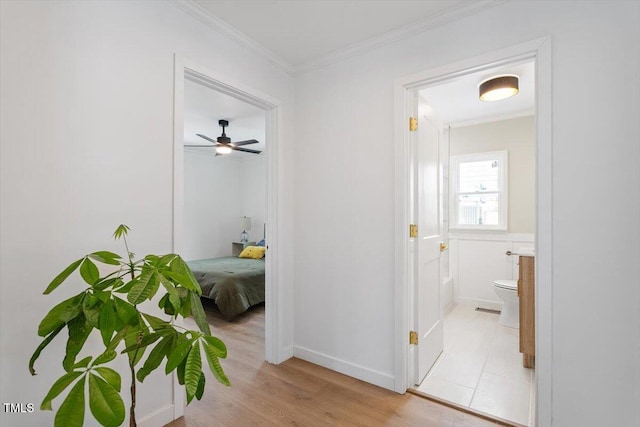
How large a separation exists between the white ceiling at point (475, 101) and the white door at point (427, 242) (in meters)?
0.47

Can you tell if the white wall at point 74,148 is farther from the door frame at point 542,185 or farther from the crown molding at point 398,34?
the door frame at point 542,185

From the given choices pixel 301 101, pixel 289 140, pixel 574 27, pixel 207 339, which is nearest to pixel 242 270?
pixel 289 140

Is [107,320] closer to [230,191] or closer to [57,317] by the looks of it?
[57,317]

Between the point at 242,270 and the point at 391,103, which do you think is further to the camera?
the point at 242,270

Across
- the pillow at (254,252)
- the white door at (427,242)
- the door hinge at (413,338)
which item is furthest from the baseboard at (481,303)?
the pillow at (254,252)

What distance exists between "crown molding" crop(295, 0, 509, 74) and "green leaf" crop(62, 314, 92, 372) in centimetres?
237

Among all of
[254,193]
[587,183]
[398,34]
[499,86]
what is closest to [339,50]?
[398,34]

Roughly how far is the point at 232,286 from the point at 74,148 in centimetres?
270

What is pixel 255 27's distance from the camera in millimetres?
2162

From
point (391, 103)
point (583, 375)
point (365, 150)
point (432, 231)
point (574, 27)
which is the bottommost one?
point (583, 375)

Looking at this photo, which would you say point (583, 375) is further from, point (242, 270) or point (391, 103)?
point (242, 270)

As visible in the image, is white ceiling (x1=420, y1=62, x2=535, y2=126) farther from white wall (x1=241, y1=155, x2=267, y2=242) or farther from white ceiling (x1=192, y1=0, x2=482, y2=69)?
white wall (x1=241, y1=155, x2=267, y2=242)

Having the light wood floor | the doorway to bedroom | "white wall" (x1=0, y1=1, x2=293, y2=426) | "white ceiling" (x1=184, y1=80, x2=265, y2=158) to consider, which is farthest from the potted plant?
"white ceiling" (x1=184, y1=80, x2=265, y2=158)

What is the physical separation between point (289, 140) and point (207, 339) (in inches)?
81.9
